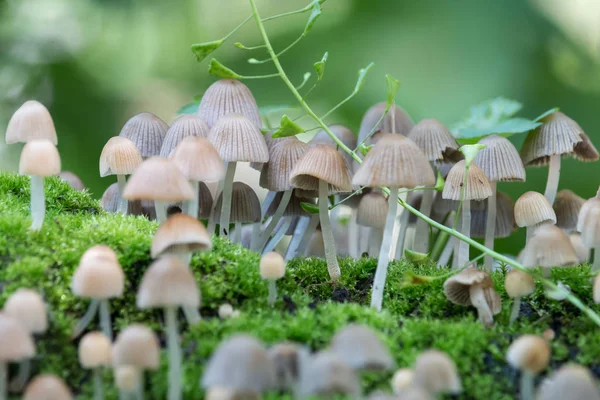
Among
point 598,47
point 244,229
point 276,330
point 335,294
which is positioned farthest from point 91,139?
point 598,47

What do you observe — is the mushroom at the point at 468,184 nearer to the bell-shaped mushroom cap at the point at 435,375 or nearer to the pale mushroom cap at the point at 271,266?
the pale mushroom cap at the point at 271,266

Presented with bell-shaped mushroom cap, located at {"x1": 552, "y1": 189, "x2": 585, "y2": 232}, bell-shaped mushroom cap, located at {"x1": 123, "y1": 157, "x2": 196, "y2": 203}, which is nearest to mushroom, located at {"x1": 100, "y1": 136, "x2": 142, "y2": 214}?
bell-shaped mushroom cap, located at {"x1": 123, "y1": 157, "x2": 196, "y2": 203}

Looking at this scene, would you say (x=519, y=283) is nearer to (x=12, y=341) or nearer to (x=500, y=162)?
(x=500, y=162)

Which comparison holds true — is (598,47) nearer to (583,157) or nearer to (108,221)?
(583,157)

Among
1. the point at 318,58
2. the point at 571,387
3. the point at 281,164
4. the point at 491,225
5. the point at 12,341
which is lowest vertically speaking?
the point at 571,387

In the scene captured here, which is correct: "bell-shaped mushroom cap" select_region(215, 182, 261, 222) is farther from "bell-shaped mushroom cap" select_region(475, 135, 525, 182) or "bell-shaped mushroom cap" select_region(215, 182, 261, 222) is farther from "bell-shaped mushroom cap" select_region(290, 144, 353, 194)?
"bell-shaped mushroom cap" select_region(475, 135, 525, 182)

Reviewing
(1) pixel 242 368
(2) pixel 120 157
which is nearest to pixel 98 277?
(1) pixel 242 368
